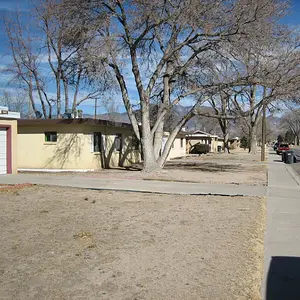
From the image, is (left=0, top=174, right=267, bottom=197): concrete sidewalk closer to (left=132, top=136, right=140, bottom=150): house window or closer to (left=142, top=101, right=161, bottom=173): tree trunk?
(left=142, top=101, right=161, bottom=173): tree trunk

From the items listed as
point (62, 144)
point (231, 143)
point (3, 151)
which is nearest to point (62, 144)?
point (62, 144)

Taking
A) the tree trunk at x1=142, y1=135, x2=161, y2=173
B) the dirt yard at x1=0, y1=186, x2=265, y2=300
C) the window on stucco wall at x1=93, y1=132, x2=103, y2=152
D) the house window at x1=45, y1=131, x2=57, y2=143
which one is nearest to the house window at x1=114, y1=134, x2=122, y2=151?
the window on stucco wall at x1=93, y1=132, x2=103, y2=152

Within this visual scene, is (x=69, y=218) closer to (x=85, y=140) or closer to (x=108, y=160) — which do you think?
(x=85, y=140)

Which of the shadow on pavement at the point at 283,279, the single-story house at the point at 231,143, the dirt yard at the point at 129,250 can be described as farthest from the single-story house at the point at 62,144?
the single-story house at the point at 231,143

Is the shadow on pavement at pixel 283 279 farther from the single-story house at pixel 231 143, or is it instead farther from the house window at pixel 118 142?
the single-story house at pixel 231 143

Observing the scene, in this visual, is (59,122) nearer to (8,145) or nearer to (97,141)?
(97,141)

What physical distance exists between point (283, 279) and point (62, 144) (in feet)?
63.8

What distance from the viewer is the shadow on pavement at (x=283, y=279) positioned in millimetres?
4750

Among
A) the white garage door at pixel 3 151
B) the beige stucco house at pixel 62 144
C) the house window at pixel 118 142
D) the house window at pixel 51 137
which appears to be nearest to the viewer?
the white garage door at pixel 3 151

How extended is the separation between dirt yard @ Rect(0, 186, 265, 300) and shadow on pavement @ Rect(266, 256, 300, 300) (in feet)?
0.59

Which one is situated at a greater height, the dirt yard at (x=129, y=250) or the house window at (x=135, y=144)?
the house window at (x=135, y=144)

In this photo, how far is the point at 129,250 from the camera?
6441mm

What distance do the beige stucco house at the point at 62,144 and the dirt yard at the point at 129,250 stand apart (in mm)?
12349

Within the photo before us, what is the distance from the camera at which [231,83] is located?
2091cm
